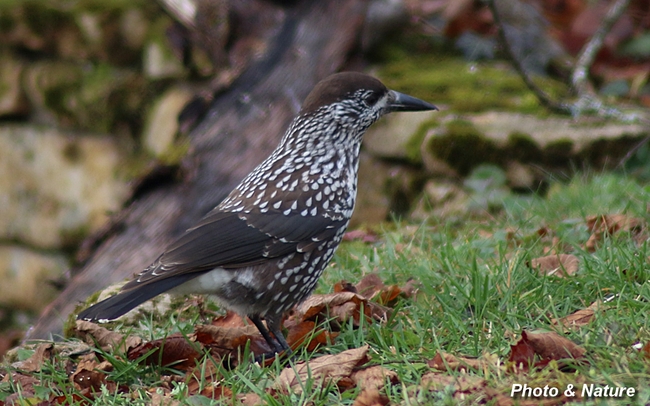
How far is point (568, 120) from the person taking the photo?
6.58 m

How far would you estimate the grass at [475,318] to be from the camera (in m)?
2.86

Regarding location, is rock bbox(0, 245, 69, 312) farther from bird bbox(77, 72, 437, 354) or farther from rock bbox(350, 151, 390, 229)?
bird bbox(77, 72, 437, 354)

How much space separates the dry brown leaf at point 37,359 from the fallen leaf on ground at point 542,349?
2193mm

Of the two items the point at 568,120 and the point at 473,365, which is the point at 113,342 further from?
the point at 568,120

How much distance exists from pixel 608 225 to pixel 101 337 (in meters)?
2.78

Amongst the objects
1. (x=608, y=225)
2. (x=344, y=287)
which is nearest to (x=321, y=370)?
(x=344, y=287)

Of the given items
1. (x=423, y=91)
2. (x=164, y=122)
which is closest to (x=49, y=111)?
(x=164, y=122)

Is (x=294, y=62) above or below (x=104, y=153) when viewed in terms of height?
above

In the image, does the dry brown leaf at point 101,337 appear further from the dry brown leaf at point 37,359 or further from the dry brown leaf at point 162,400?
the dry brown leaf at point 162,400

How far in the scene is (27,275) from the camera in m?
8.42

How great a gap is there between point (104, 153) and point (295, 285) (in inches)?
182

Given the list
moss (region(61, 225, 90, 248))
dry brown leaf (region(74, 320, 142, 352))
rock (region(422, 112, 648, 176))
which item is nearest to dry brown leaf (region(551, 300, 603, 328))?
dry brown leaf (region(74, 320, 142, 352))

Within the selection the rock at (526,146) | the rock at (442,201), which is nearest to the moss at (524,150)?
the rock at (526,146)

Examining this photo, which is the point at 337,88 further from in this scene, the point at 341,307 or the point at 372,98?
the point at 341,307
